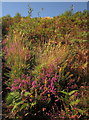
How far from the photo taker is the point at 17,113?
3119mm

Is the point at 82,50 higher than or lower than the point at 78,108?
higher

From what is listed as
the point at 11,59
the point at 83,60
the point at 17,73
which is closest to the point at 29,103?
the point at 17,73

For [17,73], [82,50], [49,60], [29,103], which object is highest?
[82,50]

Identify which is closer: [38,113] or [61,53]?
[38,113]

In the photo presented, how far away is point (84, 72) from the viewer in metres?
4.15

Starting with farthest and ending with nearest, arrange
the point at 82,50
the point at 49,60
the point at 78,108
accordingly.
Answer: the point at 82,50 < the point at 49,60 < the point at 78,108

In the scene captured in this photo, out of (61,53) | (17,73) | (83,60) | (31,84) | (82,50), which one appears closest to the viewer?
(31,84)

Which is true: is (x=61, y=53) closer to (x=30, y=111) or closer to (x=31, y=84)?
(x=31, y=84)

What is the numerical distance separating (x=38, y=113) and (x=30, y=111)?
228 millimetres

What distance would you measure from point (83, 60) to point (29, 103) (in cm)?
217

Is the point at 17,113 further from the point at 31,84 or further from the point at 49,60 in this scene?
the point at 49,60

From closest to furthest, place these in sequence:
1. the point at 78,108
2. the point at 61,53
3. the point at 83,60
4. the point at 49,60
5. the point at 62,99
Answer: the point at 78,108 < the point at 62,99 < the point at 49,60 < the point at 61,53 < the point at 83,60

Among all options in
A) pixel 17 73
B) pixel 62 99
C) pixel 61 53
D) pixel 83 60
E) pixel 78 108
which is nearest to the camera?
pixel 78 108

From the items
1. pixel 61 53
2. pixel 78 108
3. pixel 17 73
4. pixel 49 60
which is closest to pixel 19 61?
pixel 17 73
